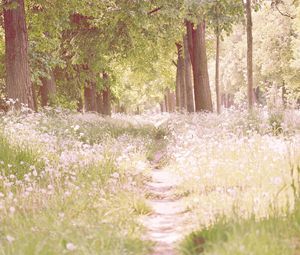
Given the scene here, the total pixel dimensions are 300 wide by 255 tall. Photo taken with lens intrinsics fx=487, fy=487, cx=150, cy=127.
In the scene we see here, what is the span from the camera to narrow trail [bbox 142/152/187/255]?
17.9 ft

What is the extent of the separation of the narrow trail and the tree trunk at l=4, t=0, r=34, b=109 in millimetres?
6593

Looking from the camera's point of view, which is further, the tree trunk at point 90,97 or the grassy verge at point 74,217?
the tree trunk at point 90,97

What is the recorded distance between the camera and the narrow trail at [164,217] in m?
5.44

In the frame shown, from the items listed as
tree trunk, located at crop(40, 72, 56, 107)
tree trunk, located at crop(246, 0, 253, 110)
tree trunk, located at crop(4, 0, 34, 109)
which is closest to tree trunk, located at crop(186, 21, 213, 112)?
tree trunk, located at crop(246, 0, 253, 110)

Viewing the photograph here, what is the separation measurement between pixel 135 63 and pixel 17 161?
73.3 ft

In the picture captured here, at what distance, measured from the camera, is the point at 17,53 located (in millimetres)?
15133

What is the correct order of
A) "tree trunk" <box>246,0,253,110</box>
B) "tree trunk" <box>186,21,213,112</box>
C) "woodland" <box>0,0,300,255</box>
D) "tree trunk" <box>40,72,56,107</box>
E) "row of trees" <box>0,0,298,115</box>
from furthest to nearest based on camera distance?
1. "tree trunk" <box>40,72,56,107</box>
2. "tree trunk" <box>186,21,213,112</box>
3. "tree trunk" <box>246,0,253,110</box>
4. "row of trees" <box>0,0,298,115</box>
5. "woodland" <box>0,0,300,255</box>

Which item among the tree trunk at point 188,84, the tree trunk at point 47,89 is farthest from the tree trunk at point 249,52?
the tree trunk at point 47,89

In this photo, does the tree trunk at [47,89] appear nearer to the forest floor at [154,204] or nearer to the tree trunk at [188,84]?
the tree trunk at [188,84]

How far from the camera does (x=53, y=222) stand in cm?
547

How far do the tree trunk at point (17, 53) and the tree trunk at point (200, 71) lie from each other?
8.92 meters

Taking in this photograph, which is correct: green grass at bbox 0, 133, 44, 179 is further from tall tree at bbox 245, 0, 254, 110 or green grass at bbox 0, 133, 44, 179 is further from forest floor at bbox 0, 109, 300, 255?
tall tree at bbox 245, 0, 254, 110

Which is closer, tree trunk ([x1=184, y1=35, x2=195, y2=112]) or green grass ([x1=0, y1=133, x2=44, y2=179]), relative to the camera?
green grass ([x1=0, y1=133, x2=44, y2=179])

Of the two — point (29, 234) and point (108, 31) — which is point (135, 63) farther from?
point (29, 234)
